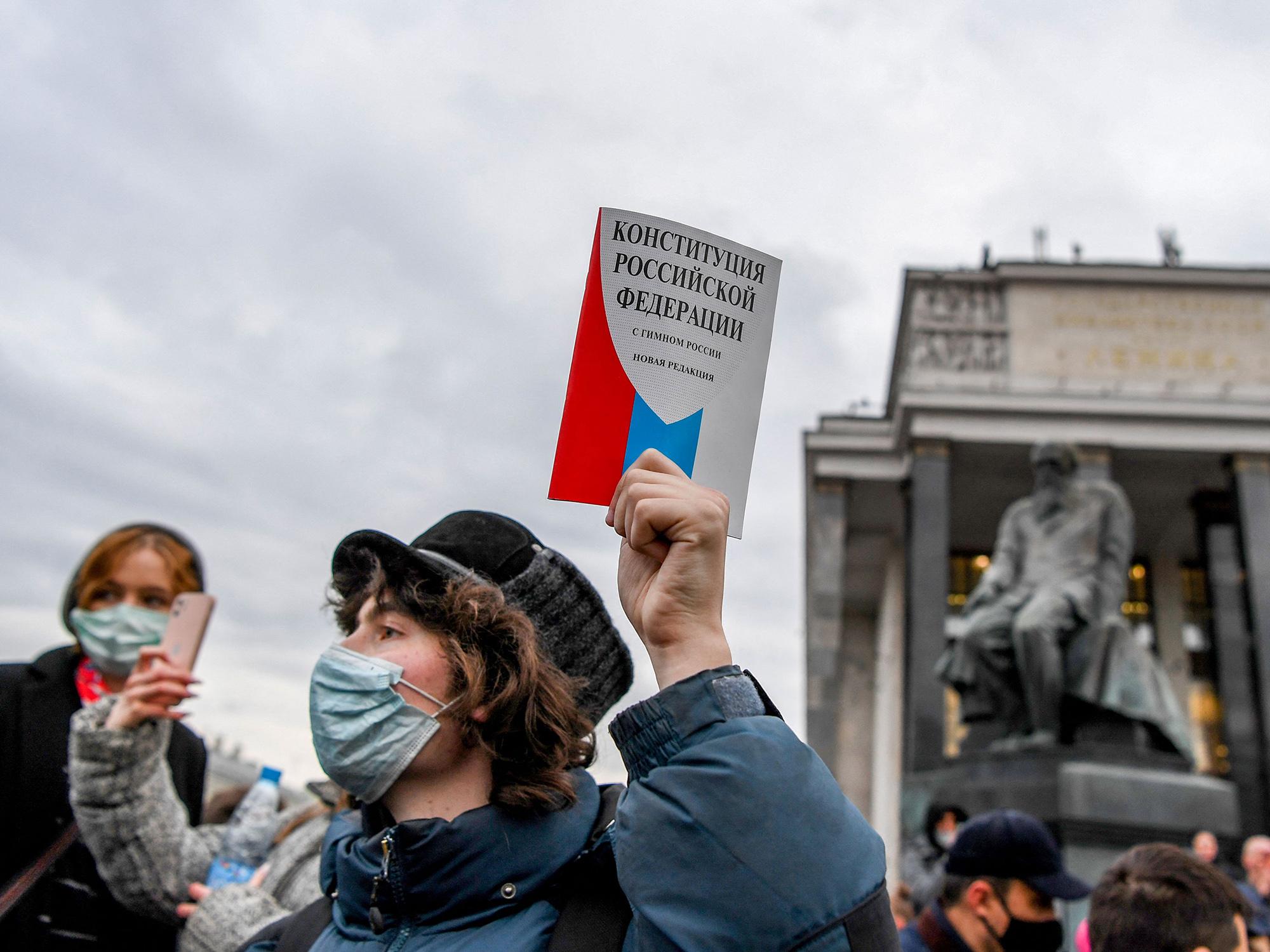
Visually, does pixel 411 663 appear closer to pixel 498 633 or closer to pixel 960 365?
pixel 498 633

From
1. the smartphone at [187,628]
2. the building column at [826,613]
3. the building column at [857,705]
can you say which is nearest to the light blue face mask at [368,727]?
the smartphone at [187,628]

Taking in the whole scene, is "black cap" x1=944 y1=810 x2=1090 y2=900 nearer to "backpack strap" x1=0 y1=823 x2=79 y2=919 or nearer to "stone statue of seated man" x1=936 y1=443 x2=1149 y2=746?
"backpack strap" x1=0 y1=823 x2=79 y2=919

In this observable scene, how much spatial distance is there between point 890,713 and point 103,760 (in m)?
25.4

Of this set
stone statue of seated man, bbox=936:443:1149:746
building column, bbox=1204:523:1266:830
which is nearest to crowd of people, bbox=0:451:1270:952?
stone statue of seated man, bbox=936:443:1149:746

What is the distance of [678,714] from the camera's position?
1.61 metres

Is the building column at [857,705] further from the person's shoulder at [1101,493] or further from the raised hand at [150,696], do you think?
the raised hand at [150,696]

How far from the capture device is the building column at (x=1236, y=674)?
1948 centimetres

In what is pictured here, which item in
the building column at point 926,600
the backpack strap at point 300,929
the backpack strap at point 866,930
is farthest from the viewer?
the building column at point 926,600

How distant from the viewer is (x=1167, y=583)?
90.7 ft

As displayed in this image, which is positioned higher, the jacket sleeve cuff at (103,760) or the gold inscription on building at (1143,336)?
the gold inscription on building at (1143,336)

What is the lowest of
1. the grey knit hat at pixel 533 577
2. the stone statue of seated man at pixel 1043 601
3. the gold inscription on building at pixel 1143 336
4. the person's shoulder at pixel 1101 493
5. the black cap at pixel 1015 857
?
the black cap at pixel 1015 857

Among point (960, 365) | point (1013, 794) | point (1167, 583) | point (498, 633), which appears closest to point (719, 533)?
point (498, 633)

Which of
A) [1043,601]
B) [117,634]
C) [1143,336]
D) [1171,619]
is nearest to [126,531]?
[117,634]

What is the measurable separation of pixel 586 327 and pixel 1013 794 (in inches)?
462
